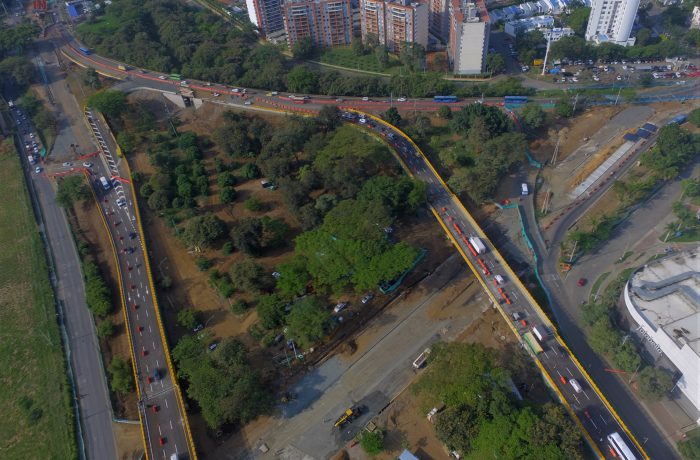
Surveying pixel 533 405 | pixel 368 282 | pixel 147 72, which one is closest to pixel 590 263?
pixel 533 405

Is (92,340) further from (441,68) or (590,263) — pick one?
(441,68)

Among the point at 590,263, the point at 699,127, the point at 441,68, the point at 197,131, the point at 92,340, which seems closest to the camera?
the point at 92,340

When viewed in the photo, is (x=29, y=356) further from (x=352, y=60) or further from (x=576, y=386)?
(x=352, y=60)

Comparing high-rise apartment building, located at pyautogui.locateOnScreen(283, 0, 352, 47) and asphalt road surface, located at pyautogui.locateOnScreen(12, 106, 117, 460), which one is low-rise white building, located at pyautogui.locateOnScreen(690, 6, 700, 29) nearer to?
high-rise apartment building, located at pyautogui.locateOnScreen(283, 0, 352, 47)

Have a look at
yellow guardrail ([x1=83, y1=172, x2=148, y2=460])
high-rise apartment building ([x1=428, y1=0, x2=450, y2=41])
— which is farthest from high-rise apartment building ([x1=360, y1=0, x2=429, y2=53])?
yellow guardrail ([x1=83, y1=172, x2=148, y2=460])

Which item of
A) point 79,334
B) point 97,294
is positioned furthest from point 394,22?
point 79,334

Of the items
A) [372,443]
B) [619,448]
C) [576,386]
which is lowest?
[372,443]
